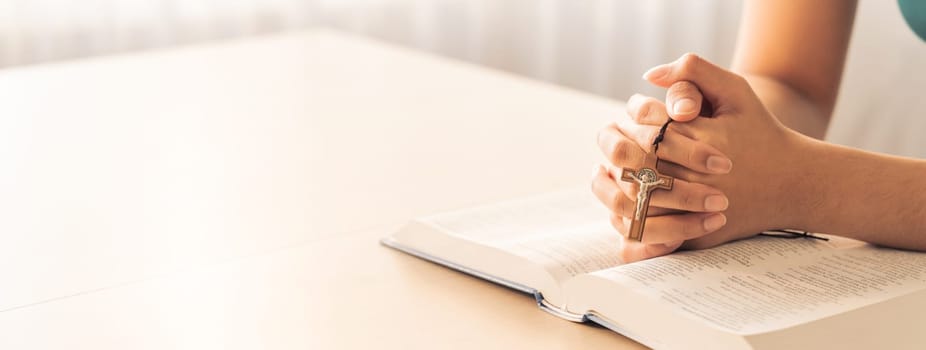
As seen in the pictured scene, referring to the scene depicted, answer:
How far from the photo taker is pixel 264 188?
1344 mm

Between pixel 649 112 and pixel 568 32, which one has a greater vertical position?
pixel 649 112

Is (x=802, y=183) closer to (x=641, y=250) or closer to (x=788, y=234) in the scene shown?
(x=788, y=234)

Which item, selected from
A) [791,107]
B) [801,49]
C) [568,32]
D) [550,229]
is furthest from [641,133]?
[568,32]

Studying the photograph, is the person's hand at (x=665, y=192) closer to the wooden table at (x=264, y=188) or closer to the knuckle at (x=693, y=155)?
the knuckle at (x=693, y=155)

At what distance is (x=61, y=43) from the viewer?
2.72 meters

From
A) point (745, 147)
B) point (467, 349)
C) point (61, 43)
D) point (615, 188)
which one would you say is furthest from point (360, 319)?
point (61, 43)

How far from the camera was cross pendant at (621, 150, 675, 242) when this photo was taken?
99 centimetres

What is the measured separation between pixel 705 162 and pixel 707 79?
79mm

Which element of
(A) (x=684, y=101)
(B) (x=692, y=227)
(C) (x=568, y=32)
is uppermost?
(A) (x=684, y=101)

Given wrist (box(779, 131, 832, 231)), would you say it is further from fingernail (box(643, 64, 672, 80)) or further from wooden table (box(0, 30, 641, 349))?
wooden table (box(0, 30, 641, 349))

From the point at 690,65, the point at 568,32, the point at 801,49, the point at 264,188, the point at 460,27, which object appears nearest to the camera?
the point at 690,65

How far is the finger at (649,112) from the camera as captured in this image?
3.41 feet

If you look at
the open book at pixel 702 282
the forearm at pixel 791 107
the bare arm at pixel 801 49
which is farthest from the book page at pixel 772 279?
the bare arm at pixel 801 49

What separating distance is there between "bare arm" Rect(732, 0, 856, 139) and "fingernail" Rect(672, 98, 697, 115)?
460mm
